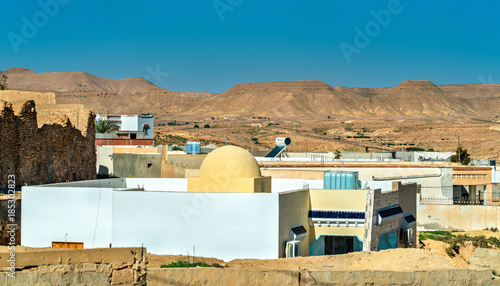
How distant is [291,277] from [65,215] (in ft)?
29.9

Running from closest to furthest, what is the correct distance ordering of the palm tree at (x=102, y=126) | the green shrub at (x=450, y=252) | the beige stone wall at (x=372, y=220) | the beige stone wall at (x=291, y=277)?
the beige stone wall at (x=291, y=277) < the beige stone wall at (x=372, y=220) < the green shrub at (x=450, y=252) < the palm tree at (x=102, y=126)

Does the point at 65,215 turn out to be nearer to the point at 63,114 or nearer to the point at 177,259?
the point at 177,259

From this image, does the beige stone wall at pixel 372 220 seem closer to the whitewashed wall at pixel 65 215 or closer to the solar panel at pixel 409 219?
the solar panel at pixel 409 219

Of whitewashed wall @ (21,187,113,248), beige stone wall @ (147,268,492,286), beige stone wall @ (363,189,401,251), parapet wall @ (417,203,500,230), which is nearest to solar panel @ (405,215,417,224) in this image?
beige stone wall @ (363,189,401,251)

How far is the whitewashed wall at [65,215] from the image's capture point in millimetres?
16453

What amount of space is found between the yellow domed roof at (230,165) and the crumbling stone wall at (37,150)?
815 centimetres

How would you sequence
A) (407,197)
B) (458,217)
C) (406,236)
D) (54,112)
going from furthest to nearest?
1. (54,112)
2. (458,217)
3. (407,197)
4. (406,236)

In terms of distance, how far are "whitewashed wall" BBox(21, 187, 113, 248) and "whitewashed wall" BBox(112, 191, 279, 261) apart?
531 millimetres

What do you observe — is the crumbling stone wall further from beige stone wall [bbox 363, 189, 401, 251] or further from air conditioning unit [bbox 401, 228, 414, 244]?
air conditioning unit [bbox 401, 228, 414, 244]

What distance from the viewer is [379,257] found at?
45.3 feet

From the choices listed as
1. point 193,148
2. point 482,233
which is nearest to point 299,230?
point 482,233

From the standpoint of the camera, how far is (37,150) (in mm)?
23109

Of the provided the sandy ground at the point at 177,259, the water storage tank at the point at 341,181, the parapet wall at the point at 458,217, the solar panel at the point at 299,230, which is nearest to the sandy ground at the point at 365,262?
the sandy ground at the point at 177,259

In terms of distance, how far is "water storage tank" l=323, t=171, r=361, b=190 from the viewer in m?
18.6
